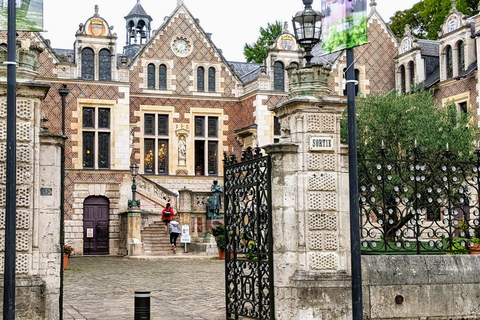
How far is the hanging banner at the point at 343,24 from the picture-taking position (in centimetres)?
884

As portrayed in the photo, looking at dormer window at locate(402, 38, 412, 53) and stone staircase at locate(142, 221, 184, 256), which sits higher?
dormer window at locate(402, 38, 412, 53)

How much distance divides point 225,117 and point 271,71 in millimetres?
3083

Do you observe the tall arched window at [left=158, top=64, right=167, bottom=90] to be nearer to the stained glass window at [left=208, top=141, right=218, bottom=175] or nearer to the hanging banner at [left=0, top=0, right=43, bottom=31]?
the stained glass window at [left=208, top=141, right=218, bottom=175]

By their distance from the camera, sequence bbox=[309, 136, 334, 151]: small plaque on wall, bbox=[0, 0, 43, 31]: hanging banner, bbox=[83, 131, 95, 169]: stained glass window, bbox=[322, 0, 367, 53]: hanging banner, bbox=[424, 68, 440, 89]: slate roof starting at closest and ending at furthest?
bbox=[322, 0, 367, 53]: hanging banner
bbox=[0, 0, 43, 31]: hanging banner
bbox=[309, 136, 334, 151]: small plaque on wall
bbox=[83, 131, 95, 169]: stained glass window
bbox=[424, 68, 440, 89]: slate roof

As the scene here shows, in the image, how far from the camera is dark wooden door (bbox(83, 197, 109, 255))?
3200 centimetres

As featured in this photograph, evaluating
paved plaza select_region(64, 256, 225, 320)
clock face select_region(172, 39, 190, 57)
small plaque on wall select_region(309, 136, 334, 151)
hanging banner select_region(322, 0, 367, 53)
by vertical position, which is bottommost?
paved plaza select_region(64, 256, 225, 320)

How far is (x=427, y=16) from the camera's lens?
42219mm

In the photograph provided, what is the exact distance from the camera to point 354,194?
27.7ft

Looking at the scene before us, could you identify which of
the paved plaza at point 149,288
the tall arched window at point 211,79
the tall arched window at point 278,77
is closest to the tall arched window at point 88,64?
the tall arched window at point 211,79

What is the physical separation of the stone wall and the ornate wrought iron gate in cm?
134

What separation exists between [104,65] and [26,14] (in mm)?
24444

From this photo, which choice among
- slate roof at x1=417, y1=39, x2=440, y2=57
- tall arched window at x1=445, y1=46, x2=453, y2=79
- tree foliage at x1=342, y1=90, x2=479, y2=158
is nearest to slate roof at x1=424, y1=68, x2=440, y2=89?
tall arched window at x1=445, y1=46, x2=453, y2=79

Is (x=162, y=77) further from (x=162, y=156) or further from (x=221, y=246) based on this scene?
(x=221, y=246)

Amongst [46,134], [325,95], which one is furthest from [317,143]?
[46,134]
